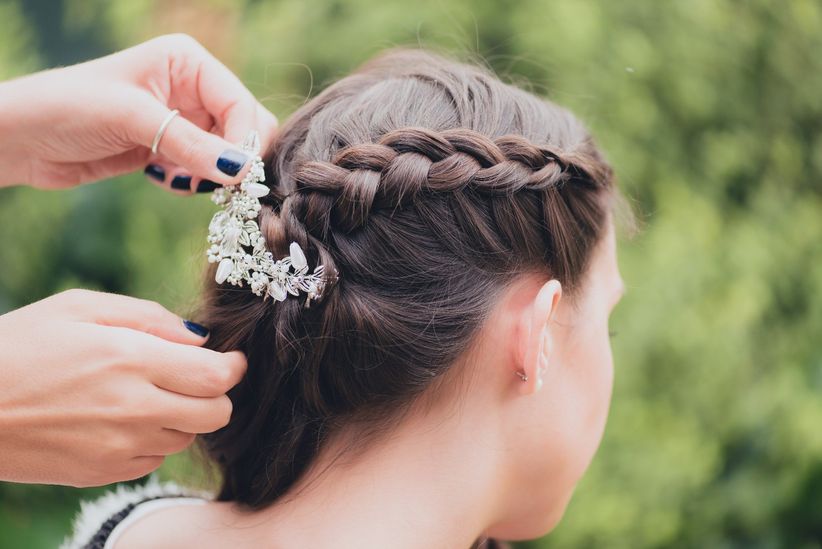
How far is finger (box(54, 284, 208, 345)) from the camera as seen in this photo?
1295mm

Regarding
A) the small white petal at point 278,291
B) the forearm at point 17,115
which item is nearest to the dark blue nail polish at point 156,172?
the forearm at point 17,115

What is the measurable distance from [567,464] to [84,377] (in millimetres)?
929

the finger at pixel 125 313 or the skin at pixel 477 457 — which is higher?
the finger at pixel 125 313

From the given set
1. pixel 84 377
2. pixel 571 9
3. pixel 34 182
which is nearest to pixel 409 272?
pixel 84 377

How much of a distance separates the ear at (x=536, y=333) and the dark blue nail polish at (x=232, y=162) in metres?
0.57

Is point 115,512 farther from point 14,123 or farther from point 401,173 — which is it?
point 401,173

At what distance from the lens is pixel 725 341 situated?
293 cm

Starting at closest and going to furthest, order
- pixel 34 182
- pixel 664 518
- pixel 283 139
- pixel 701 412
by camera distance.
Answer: pixel 283 139 < pixel 34 182 < pixel 664 518 < pixel 701 412

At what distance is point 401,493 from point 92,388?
554 mm

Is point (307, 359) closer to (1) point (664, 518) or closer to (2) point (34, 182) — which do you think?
(2) point (34, 182)

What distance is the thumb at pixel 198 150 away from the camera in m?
1.39

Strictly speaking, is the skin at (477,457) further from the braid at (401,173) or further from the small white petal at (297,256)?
the small white petal at (297,256)

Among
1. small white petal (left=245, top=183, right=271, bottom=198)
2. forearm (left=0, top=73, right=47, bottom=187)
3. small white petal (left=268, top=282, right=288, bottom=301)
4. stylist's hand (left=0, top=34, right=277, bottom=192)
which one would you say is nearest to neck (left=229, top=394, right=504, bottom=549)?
small white petal (left=268, top=282, right=288, bottom=301)

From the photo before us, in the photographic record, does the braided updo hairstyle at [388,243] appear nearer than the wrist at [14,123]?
Yes
